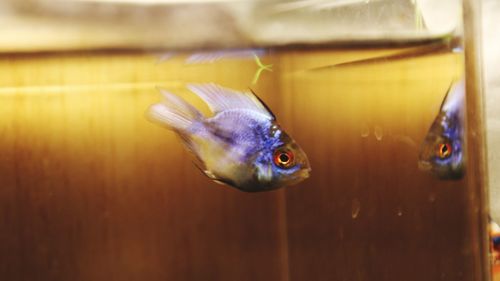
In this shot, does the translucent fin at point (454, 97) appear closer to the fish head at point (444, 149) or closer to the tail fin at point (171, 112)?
the fish head at point (444, 149)

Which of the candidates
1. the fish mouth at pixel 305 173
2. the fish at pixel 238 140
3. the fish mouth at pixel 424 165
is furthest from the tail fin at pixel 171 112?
the fish mouth at pixel 424 165

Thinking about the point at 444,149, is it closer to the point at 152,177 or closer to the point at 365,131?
the point at 365,131

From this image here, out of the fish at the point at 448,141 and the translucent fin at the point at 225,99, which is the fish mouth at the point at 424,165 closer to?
the fish at the point at 448,141

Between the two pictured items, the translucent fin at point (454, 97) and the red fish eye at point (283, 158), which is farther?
the translucent fin at point (454, 97)

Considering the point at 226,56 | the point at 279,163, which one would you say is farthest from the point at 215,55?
the point at 279,163

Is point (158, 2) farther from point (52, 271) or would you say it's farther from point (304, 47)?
point (52, 271)

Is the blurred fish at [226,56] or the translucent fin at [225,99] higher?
the blurred fish at [226,56]

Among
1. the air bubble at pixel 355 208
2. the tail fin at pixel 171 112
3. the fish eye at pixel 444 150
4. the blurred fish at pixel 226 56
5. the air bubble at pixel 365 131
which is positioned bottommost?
the air bubble at pixel 355 208

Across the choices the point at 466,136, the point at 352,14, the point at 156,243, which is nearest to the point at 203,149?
the point at 156,243
